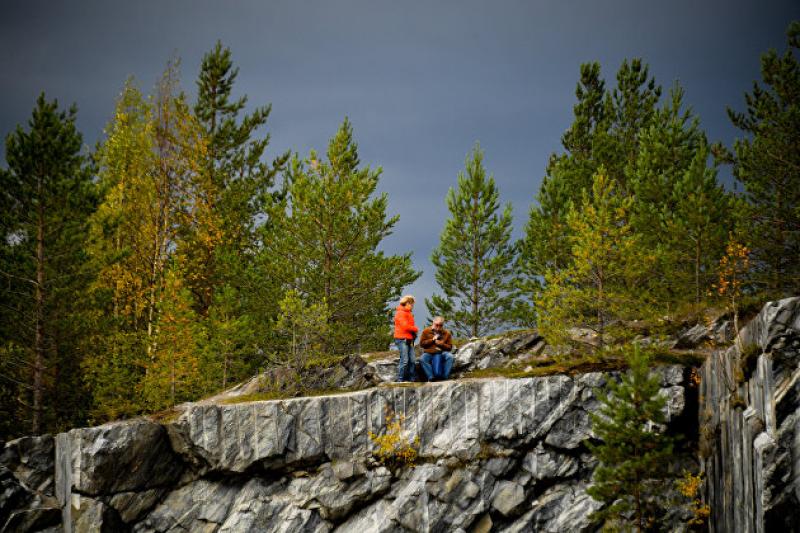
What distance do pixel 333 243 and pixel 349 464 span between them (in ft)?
29.6

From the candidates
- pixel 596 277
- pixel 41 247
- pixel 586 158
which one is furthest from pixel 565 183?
pixel 41 247

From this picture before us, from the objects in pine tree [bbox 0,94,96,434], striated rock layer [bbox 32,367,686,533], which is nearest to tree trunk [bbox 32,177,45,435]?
pine tree [bbox 0,94,96,434]

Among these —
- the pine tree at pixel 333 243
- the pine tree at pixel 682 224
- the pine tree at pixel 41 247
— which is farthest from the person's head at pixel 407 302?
the pine tree at pixel 41 247

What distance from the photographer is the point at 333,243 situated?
72.8 ft

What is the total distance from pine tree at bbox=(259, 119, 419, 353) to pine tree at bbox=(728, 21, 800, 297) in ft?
43.1

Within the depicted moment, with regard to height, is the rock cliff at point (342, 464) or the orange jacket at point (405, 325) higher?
the orange jacket at point (405, 325)

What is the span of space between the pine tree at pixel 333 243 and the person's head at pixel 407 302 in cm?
542

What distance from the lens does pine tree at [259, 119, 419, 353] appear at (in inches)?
855

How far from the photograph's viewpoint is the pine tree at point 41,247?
18.9m

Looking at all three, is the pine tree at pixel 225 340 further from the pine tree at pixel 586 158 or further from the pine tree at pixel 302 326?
the pine tree at pixel 586 158

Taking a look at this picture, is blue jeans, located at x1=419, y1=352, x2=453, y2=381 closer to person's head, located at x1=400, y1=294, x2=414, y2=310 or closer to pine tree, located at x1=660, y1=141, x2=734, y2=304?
person's head, located at x1=400, y1=294, x2=414, y2=310

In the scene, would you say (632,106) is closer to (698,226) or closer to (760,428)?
(698,226)

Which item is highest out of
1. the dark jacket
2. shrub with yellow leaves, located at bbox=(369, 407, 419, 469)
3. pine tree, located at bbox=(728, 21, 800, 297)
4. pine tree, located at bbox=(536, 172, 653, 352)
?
pine tree, located at bbox=(728, 21, 800, 297)

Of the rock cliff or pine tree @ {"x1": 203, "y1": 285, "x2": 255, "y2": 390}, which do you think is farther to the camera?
pine tree @ {"x1": 203, "y1": 285, "x2": 255, "y2": 390}
